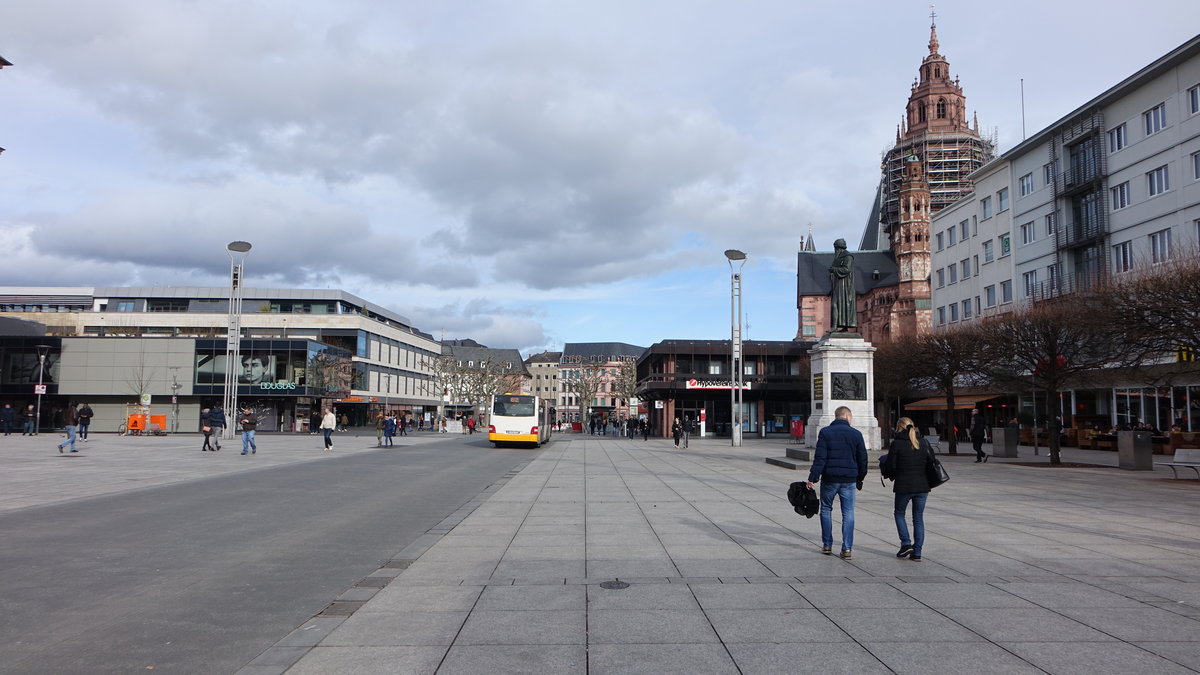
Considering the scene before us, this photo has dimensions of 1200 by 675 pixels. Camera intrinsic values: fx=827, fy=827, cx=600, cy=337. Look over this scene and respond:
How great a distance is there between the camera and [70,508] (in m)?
12.6

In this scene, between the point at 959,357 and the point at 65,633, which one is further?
the point at 959,357

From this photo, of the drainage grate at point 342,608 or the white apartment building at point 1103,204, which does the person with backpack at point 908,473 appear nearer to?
the drainage grate at point 342,608

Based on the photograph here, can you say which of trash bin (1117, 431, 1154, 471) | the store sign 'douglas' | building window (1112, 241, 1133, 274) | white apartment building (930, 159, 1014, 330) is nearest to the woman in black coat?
trash bin (1117, 431, 1154, 471)

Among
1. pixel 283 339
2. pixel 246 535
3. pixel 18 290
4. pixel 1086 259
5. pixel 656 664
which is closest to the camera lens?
pixel 656 664

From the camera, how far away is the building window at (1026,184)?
5169 centimetres

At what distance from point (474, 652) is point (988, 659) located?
3.22 meters

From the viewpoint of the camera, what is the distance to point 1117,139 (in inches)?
1683

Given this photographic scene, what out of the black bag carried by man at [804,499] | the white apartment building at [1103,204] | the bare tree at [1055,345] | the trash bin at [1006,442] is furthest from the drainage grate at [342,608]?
the trash bin at [1006,442]

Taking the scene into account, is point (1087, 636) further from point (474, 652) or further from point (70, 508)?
point (70, 508)

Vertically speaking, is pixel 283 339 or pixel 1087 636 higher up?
pixel 283 339

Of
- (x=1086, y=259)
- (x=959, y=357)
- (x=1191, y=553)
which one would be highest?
(x=1086, y=259)

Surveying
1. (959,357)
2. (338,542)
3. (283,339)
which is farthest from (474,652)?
(283,339)

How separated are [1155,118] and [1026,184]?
1275 centimetres

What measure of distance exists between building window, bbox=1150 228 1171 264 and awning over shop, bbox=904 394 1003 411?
1228 centimetres
